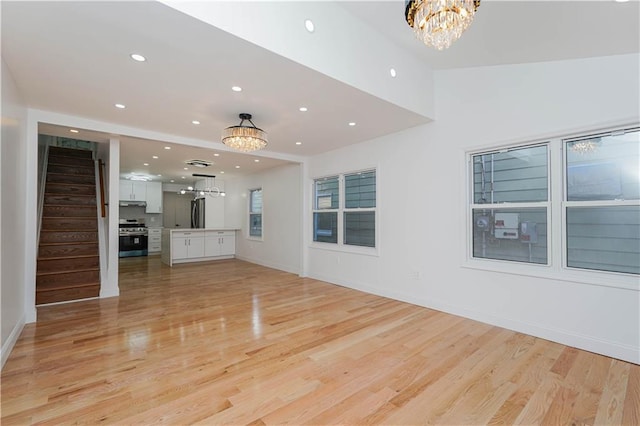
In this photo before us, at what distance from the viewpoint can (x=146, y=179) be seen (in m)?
9.41

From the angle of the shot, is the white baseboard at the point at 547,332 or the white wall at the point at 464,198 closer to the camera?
the white baseboard at the point at 547,332

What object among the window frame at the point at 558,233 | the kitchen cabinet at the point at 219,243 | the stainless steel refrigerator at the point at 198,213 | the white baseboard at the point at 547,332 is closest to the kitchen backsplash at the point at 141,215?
the stainless steel refrigerator at the point at 198,213

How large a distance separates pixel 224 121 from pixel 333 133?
1.67 metres

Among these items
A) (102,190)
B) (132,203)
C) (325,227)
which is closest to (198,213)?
(132,203)

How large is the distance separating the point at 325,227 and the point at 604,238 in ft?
14.0

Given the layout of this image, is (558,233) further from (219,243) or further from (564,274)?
(219,243)

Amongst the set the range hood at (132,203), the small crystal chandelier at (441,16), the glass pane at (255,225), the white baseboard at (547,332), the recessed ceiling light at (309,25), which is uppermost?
the recessed ceiling light at (309,25)

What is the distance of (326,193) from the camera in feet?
20.3

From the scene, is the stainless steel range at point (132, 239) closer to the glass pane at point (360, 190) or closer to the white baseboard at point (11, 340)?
the white baseboard at point (11, 340)

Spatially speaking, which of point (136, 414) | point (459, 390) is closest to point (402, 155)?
point (459, 390)

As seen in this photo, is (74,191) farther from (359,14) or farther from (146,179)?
(359,14)

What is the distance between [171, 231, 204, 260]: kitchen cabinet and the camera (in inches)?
303

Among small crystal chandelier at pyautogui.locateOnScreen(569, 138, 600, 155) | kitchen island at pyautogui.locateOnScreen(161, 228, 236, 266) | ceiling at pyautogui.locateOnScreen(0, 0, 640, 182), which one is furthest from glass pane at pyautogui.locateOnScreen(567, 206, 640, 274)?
kitchen island at pyautogui.locateOnScreen(161, 228, 236, 266)

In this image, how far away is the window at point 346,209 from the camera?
518 cm
